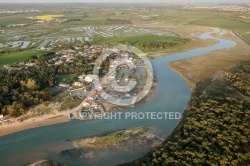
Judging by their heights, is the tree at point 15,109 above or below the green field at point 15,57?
below

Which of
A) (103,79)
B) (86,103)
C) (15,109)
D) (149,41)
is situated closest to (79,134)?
(86,103)

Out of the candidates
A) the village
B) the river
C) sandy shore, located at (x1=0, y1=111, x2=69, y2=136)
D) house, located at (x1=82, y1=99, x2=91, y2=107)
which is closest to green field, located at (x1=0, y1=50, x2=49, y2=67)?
the village

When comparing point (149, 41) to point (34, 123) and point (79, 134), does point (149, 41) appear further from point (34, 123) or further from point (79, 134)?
point (79, 134)

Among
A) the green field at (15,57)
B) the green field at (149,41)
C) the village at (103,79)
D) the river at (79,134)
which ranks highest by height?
Result: the green field at (149,41)

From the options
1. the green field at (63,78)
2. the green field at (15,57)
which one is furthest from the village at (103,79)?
the green field at (15,57)

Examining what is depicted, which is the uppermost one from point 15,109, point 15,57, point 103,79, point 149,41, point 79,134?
point 149,41

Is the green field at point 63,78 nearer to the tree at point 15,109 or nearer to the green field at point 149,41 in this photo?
the tree at point 15,109

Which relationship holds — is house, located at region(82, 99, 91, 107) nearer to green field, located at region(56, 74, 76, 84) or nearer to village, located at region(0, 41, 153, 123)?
village, located at region(0, 41, 153, 123)

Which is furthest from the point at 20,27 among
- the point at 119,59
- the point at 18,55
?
the point at 119,59

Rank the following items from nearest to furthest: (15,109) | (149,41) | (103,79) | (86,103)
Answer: (15,109), (86,103), (103,79), (149,41)
